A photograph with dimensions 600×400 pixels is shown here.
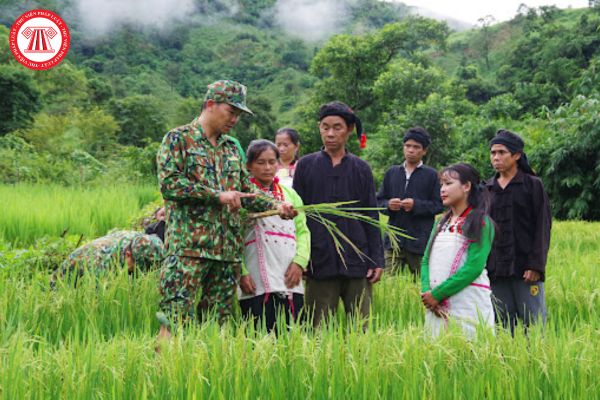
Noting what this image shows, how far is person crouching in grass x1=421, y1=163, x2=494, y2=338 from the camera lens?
11.0 feet

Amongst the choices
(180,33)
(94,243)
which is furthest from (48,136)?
(180,33)

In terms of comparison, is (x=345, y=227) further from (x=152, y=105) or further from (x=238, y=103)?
(x=152, y=105)

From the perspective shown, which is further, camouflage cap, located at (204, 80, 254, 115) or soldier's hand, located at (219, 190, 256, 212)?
camouflage cap, located at (204, 80, 254, 115)

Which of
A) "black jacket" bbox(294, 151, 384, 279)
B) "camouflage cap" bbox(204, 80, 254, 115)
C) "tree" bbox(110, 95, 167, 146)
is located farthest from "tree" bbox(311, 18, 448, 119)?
"camouflage cap" bbox(204, 80, 254, 115)

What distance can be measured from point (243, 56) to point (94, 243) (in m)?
74.5

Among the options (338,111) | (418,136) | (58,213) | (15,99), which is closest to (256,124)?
(15,99)

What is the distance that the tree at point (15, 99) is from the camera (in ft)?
83.3

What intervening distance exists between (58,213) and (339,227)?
18.4ft

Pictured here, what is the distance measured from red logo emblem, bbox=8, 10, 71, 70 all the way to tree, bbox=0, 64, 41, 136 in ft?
48.9

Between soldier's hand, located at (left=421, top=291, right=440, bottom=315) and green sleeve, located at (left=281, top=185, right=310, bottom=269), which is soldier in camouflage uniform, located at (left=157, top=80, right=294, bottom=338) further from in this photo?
soldier's hand, located at (left=421, top=291, right=440, bottom=315)

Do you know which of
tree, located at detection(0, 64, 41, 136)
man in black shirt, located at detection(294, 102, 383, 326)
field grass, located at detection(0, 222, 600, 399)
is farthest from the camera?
tree, located at detection(0, 64, 41, 136)

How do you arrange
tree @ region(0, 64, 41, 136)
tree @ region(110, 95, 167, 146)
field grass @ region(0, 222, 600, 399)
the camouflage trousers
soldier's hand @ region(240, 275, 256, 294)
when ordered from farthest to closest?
tree @ region(110, 95, 167, 146)
tree @ region(0, 64, 41, 136)
soldier's hand @ region(240, 275, 256, 294)
the camouflage trousers
field grass @ region(0, 222, 600, 399)

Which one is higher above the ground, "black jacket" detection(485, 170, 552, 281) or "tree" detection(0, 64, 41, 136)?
Answer: "tree" detection(0, 64, 41, 136)

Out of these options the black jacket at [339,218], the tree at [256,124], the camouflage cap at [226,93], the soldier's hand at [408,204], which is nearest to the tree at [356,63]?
the tree at [256,124]
